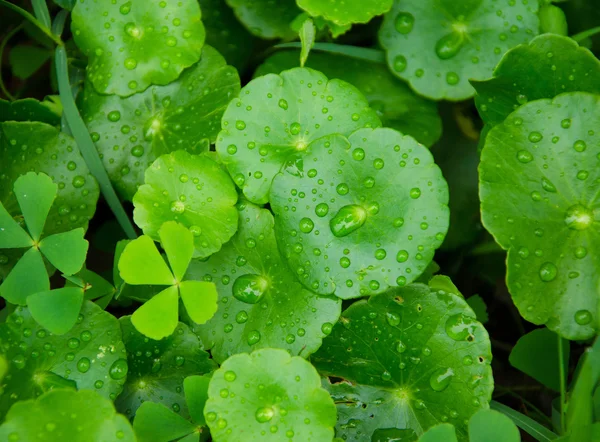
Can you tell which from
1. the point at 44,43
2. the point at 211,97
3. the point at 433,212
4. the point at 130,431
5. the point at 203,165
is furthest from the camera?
the point at 44,43

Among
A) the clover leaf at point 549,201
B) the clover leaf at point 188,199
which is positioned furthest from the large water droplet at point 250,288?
the clover leaf at point 549,201

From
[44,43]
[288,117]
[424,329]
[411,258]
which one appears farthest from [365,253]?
[44,43]

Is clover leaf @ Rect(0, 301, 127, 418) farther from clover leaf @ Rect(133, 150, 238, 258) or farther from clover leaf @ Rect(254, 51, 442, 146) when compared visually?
clover leaf @ Rect(254, 51, 442, 146)

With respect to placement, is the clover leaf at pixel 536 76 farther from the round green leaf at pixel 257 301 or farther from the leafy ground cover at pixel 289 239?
the round green leaf at pixel 257 301

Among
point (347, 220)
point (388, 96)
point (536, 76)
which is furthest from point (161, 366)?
point (536, 76)

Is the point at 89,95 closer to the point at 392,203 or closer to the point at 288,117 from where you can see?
the point at 288,117

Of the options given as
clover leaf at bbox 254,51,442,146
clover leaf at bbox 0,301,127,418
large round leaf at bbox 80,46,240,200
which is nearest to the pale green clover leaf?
clover leaf at bbox 0,301,127,418

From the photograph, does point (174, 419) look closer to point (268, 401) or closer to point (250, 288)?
point (268, 401)
